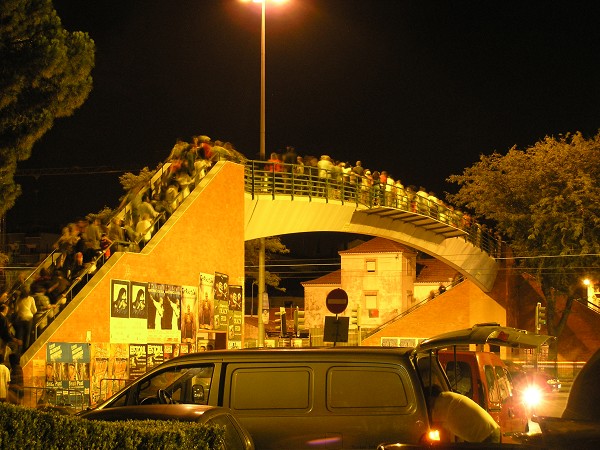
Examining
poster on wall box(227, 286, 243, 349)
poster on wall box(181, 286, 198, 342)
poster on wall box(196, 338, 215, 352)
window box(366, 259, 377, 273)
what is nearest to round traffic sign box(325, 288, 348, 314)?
poster on wall box(181, 286, 198, 342)

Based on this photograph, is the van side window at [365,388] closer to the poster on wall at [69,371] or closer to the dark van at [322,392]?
the dark van at [322,392]

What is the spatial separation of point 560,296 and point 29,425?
4894 cm

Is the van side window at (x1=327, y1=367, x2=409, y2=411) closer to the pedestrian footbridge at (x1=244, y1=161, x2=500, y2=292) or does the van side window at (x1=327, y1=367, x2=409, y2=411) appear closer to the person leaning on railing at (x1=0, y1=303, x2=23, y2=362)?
the person leaning on railing at (x1=0, y1=303, x2=23, y2=362)

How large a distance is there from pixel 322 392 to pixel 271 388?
0.51 metres

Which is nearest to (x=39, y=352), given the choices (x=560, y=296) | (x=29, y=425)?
(x=29, y=425)

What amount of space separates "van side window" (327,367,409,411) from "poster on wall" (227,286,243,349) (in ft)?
61.9

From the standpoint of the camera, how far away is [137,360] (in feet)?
76.0

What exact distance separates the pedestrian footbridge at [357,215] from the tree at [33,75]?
17.1 meters

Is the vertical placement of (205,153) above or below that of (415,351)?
above

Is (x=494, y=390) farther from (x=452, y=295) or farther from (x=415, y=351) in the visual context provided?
(x=452, y=295)

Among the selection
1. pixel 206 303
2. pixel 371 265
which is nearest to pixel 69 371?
pixel 206 303

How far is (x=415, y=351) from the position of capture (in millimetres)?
9328

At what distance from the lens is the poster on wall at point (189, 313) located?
2542 centimetres

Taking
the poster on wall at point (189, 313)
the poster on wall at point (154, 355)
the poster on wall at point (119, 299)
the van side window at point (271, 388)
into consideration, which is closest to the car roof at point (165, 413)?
the van side window at point (271, 388)
